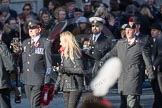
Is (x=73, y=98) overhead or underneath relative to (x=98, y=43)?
underneath

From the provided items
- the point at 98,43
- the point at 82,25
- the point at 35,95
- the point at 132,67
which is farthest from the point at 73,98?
the point at 82,25

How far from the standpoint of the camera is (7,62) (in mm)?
12938

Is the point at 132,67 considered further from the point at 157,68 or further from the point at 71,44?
the point at 157,68

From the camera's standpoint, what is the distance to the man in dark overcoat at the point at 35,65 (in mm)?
12680

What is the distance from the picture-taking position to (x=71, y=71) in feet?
40.6

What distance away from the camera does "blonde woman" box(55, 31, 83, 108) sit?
12.3 m

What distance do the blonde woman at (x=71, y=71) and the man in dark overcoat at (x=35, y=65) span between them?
34 cm

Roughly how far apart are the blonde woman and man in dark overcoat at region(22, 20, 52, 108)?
343 millimetres

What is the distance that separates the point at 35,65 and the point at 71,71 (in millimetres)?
732

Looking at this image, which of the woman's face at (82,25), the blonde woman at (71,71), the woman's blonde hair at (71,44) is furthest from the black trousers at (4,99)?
the woman's face at (82,25)

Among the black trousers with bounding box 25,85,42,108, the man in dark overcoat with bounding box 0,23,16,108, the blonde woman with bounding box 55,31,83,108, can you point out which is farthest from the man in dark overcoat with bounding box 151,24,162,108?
the man in dark overcoat with bounding box 0,23,16,108

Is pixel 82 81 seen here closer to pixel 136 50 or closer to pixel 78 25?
pixel 136 50

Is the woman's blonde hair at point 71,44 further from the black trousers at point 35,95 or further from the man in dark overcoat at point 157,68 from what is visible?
the man in dark overcoat at point 157,68

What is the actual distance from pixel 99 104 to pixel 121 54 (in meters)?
6.95
